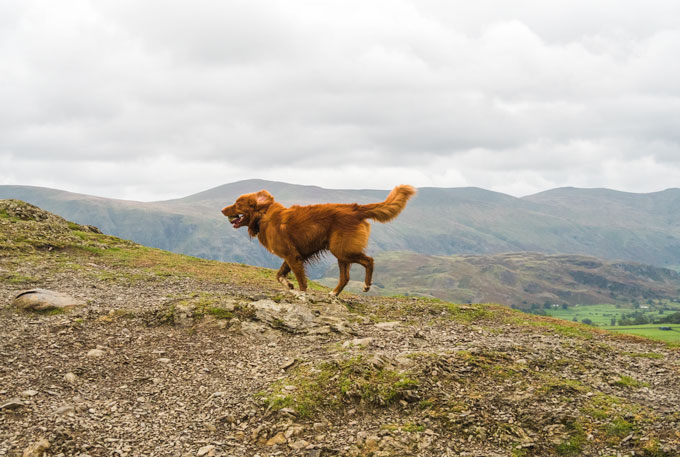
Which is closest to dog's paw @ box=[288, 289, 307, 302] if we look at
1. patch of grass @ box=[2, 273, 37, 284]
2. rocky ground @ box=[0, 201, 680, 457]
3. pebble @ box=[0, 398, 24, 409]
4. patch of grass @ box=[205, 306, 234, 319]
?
rocky ground @ box=[0, 201, 680, 457]

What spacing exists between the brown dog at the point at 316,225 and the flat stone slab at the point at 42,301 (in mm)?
5074

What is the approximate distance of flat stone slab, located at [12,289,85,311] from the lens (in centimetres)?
1325

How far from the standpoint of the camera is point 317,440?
25.4 ft

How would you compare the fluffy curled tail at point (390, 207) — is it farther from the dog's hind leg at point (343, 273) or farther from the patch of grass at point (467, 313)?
the patch of grass at point (467, 313)

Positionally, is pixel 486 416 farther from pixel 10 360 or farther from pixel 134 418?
pixel 10 360

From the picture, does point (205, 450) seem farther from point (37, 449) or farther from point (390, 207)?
point (390, 207)

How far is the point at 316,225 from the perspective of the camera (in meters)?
14.9

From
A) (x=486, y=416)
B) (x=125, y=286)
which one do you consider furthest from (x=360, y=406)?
(x=125, y=286)

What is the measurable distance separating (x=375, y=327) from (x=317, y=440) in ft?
18.9

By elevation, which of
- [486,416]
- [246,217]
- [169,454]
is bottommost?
[169,454]

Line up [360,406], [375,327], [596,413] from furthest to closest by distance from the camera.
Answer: [375,327], [360,406], [596,413]

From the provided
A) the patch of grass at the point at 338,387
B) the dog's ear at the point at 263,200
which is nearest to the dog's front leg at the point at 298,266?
the dog's ear at the point at 263,200

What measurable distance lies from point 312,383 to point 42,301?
8.75 m

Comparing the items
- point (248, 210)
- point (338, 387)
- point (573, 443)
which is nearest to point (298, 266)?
point (248, 210)
